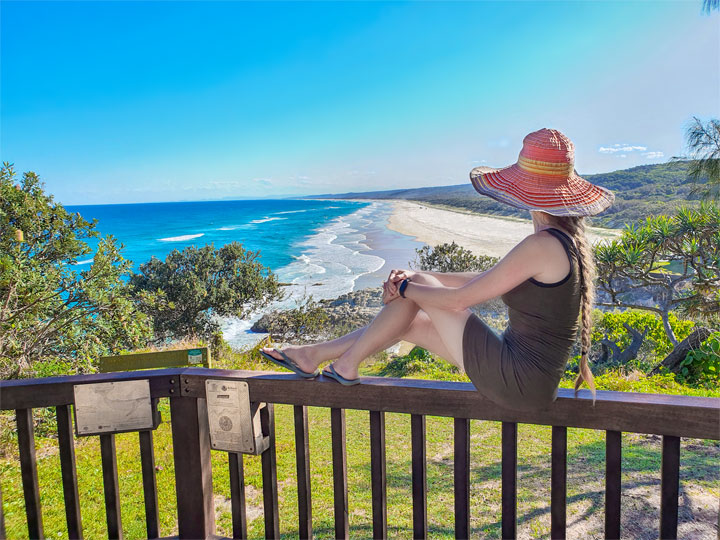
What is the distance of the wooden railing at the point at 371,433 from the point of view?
122 centimetres

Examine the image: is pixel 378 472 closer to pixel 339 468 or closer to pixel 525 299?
pixel 339 468

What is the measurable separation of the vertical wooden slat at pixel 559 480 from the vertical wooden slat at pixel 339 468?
2.09 feet

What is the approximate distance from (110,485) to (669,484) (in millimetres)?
1753

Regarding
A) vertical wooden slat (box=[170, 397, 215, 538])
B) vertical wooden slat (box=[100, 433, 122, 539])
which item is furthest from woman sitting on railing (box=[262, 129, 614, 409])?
vertical wooden slat (box=[100, 433, 122, 539])

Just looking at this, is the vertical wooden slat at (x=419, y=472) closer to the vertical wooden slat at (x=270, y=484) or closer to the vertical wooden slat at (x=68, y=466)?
the vertical wooden slat at (x=270, y=484)

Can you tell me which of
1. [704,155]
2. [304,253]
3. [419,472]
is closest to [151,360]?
[419,472]

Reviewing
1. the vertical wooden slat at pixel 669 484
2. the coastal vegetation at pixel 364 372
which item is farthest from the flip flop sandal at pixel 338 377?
the coastal vegetation at pixel 364 372

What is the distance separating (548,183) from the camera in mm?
1595

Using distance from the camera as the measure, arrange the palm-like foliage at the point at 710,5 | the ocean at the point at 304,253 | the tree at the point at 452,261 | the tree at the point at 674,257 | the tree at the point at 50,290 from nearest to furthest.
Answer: the palm-like foliage at the point at 710,5 < the tree at the point at 50,290 < the tree at the point at 674,257 < the tree at the point at 452,261 < the ocean at the point at 304,253

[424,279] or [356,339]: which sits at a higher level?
[424,279]

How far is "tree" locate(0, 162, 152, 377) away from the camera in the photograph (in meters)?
4.43

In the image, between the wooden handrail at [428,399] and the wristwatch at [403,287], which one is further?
the wristwatch at [403,287]

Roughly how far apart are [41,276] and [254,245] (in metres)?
34.8

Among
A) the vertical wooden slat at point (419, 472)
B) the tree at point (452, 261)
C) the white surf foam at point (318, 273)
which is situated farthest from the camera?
the white surf foam at point (318, 273)
